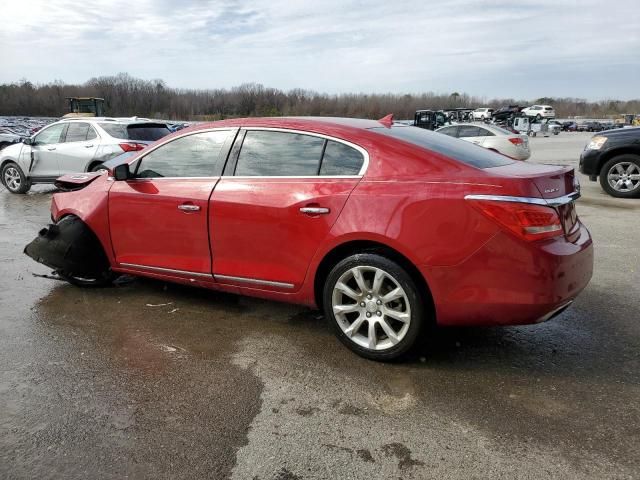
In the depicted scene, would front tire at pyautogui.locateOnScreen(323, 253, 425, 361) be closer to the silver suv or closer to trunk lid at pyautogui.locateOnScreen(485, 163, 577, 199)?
trunk lid at pyautogui.locateOnScreen(485, 163, 577, 199)

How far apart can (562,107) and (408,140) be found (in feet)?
466

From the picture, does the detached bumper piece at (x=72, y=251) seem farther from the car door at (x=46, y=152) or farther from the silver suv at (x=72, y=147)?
the car door at (x=46, y=152)

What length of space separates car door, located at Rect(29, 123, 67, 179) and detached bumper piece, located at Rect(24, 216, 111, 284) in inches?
286

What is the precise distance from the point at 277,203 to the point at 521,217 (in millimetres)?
1604

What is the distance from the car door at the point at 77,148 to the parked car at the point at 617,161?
10.0m

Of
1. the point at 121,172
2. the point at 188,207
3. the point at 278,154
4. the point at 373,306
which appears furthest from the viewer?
the point at 121,172

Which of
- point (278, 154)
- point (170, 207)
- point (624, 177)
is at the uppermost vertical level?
point (278, 154)

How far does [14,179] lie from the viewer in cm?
1220

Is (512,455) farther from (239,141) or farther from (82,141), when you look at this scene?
(82,141)

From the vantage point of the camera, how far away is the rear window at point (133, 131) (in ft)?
35.8

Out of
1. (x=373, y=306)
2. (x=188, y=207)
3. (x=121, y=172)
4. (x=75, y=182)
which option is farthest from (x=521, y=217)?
(x=75, y=182)

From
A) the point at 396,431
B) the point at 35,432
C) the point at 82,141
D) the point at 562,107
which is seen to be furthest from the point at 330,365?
the point at 562,107

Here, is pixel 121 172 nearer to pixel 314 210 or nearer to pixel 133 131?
pixel 314 210

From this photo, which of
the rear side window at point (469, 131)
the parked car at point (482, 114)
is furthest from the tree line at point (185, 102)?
the rear side window at point (469, 131)
